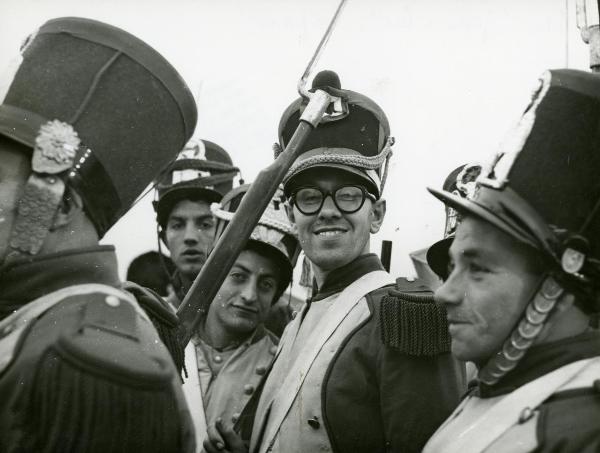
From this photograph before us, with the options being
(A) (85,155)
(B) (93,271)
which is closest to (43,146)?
(A) (85,155)

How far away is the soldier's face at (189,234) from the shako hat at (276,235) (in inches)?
32.1

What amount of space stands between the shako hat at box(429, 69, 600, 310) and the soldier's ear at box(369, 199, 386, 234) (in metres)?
1.73

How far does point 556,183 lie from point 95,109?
1.61 meters

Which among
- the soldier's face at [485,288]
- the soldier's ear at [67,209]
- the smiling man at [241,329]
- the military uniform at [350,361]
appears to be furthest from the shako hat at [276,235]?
the soldier's ear at [67,209]

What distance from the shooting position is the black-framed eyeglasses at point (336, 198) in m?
4.68

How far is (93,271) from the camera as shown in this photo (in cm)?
289

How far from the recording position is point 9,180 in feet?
9.34

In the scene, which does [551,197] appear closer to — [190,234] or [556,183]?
[556,183]

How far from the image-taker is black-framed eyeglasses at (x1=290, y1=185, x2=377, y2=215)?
4.68m

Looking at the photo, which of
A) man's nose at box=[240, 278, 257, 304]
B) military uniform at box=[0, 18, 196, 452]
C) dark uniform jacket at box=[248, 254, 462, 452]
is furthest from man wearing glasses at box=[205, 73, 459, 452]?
military uniform at box=[0, 18, 196, 452]

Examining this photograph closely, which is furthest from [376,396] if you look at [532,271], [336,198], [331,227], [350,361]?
[532,271]

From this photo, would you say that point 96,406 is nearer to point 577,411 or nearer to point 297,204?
point 577,411

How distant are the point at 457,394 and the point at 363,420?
46 centimetres

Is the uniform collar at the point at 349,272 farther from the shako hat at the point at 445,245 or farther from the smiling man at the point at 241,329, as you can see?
the smiling man at the point at 241,329
